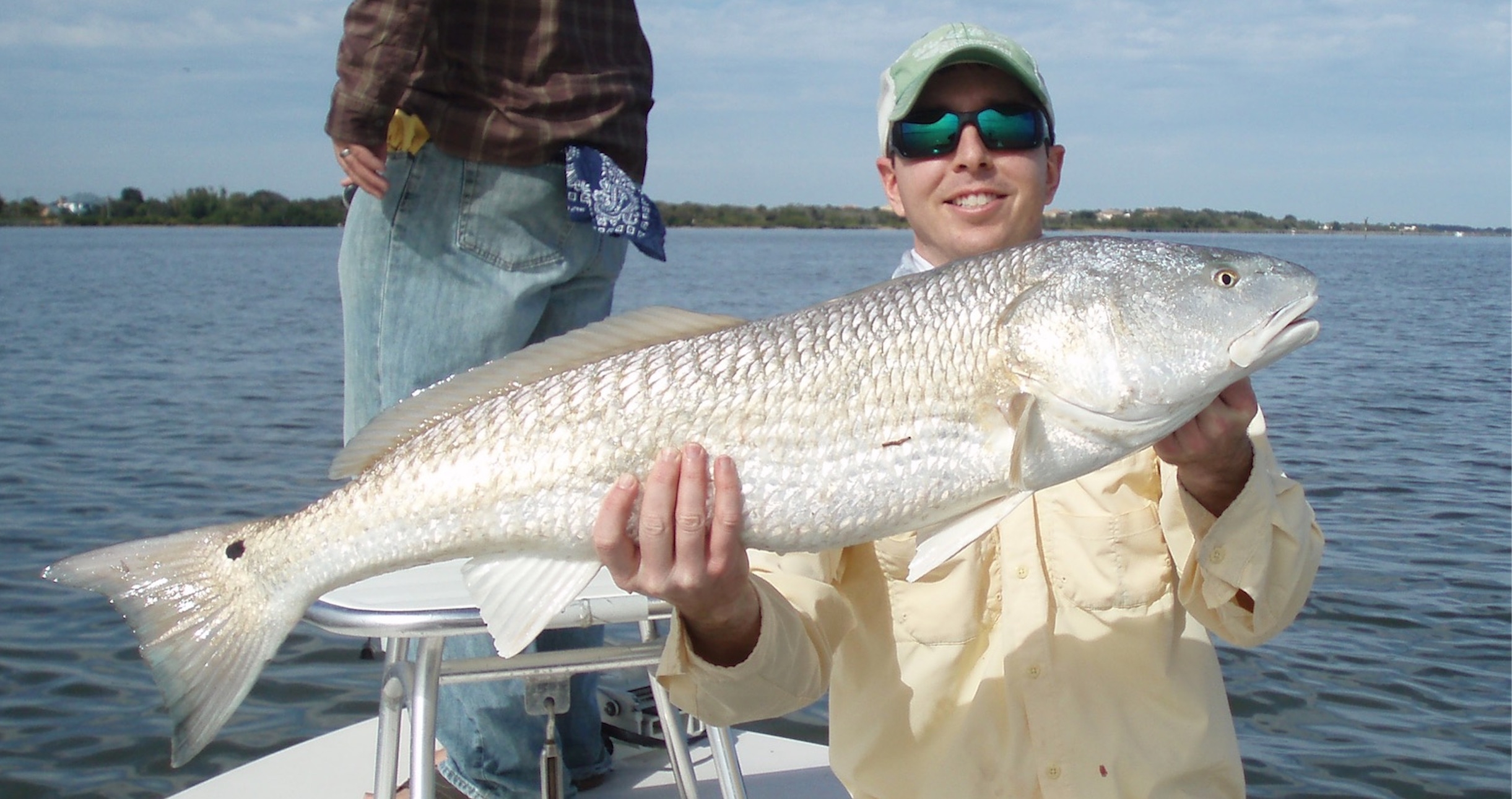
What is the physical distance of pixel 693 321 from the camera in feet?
7.90

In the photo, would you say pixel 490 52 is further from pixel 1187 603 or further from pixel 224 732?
pixel 224 732

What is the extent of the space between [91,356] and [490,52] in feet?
62.6

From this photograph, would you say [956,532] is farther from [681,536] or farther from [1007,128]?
[1007,128]

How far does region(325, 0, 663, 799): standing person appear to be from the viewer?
3529 millimetres

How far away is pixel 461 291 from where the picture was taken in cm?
356

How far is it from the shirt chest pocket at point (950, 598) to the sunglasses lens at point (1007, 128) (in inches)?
40.8

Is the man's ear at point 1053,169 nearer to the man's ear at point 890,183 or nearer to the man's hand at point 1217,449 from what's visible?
the man's ear at point 890,183

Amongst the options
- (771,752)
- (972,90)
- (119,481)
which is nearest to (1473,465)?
(771,752)

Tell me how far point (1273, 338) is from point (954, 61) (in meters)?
1.20

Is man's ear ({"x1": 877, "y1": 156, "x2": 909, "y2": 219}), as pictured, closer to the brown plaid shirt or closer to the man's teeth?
the man's teeth

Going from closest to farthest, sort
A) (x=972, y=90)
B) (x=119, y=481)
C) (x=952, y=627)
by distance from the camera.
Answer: (x=952, y=627) → (x=972, y=90) → (x=119, y=481)

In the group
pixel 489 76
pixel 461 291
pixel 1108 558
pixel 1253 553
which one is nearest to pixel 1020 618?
pixel 1108 558

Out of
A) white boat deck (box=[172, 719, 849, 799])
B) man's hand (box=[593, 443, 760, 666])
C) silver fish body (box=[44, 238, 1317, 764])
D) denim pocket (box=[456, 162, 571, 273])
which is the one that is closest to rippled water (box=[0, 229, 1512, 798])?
white boat deck (box=[172, 719, 849, 799])

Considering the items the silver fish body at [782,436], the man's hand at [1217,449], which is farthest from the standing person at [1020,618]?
the silver fish body at [782,436]
